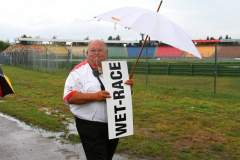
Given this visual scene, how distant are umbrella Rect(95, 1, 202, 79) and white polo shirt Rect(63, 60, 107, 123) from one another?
2.14ft

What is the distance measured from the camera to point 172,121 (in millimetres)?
7273

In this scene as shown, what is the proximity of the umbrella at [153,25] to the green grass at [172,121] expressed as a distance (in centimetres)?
234

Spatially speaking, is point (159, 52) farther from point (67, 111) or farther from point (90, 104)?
point (90, 104)

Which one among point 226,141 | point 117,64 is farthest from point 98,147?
point 226,141

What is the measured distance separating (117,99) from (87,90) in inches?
12.6

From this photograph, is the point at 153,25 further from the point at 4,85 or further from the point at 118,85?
the point at 4,85

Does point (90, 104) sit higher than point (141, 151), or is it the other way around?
point (90, 104)

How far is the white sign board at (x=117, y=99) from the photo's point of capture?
3014 millimetres

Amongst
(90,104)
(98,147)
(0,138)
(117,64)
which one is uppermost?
(117,64)

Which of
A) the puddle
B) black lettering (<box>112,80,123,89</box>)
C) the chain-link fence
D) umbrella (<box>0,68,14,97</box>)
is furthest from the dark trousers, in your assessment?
the chain-link fence

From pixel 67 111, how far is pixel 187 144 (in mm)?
4123

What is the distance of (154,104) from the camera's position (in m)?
9.46

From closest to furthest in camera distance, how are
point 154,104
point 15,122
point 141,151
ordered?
point 141,151
point 15,122
point 154,104

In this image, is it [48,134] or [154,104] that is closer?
[48,134]
